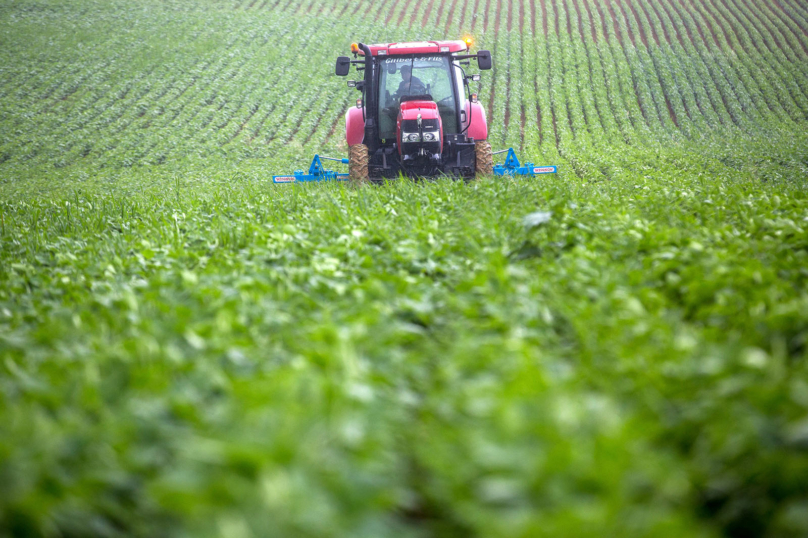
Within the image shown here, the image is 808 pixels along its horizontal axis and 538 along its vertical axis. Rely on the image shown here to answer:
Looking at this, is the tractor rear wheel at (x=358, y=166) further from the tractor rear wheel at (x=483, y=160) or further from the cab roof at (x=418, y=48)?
the tractor rear wheel at (x=483, y=160)

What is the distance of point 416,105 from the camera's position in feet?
29.4

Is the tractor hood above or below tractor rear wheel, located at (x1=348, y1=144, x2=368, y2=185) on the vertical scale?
above

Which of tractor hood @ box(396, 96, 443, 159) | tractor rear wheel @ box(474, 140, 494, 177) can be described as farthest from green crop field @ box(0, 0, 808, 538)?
tractor rear wheel @ box(474, 140, 494, 177)

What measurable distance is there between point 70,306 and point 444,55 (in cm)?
759

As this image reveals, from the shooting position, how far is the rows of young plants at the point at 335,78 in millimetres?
18984

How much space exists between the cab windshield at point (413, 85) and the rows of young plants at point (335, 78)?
14.3 ft

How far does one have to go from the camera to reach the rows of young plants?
18984 millimetres

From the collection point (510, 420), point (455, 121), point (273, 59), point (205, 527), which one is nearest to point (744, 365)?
point (510, 420)

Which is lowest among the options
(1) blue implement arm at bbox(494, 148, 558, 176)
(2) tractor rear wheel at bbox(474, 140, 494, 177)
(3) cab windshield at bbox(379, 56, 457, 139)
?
(1) blue implement arm at bbox(494, 148, 558, 176)

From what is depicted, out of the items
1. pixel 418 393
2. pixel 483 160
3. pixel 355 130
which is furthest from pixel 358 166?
pixel 418 393

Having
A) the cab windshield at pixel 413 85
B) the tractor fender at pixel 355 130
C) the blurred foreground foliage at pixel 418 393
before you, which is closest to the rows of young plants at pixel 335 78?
the cab windshield at pixel 413 85

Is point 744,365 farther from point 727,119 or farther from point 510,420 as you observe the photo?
point 727,119

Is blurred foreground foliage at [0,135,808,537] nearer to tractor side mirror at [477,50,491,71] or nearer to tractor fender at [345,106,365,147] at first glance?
tractor side mirror at [477,50,491,71]

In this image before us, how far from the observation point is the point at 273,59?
27.0 meters
